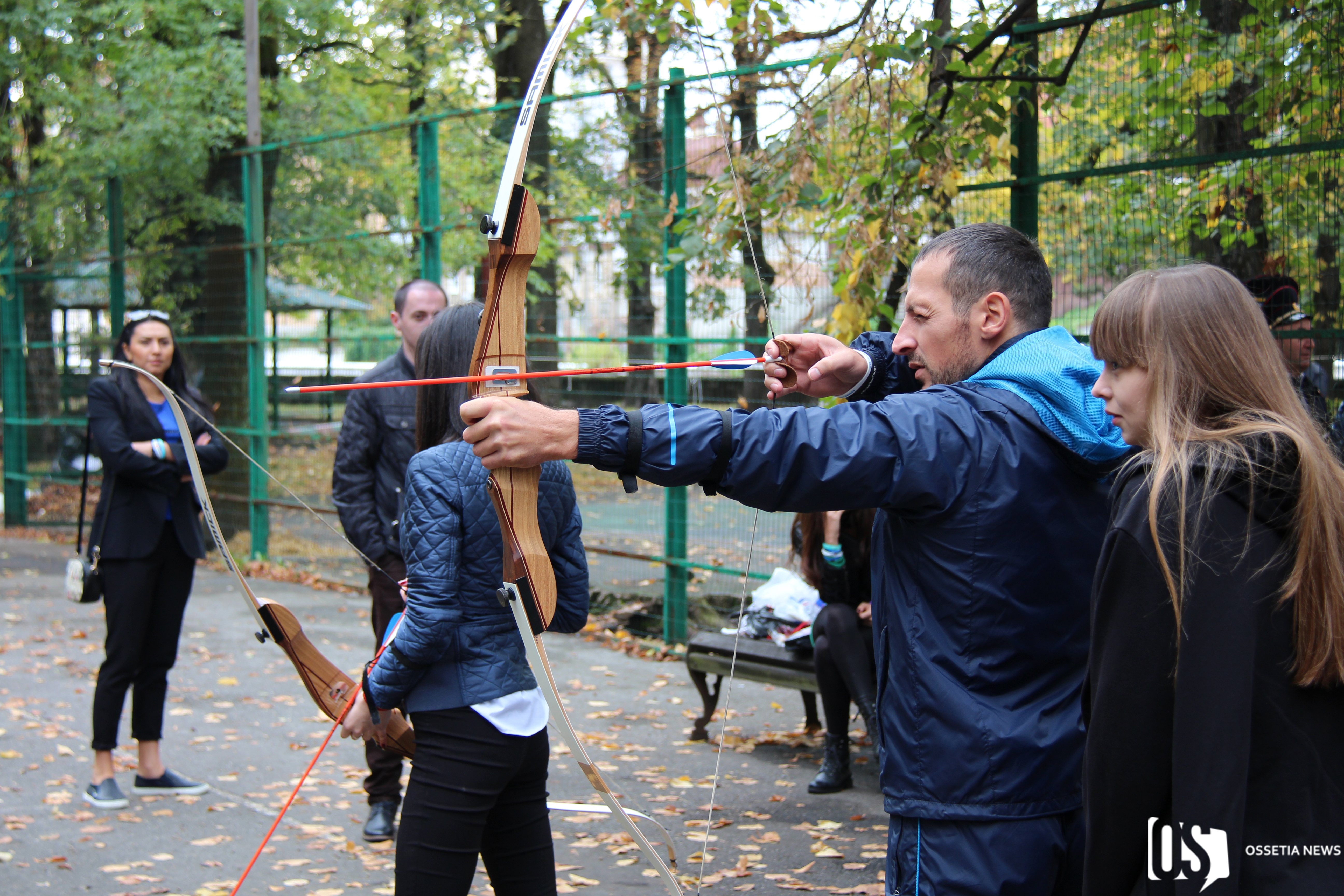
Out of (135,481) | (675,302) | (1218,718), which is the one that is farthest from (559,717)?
(675,302)

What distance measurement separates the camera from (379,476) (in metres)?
4.36

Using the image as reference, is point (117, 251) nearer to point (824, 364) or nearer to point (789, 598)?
point (789, 598)

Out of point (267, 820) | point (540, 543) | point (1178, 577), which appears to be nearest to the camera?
point (1178, 577)

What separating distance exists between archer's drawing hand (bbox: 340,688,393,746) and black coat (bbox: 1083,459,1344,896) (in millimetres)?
1755

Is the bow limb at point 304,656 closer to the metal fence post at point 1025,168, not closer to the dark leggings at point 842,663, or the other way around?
the dark leggings at point 842,663

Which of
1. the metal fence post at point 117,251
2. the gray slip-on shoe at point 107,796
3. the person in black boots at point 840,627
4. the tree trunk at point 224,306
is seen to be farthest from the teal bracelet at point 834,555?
the metal fence post at point 117,251

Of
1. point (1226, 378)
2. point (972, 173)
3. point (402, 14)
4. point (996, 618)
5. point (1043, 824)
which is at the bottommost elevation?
point (1043, 824)

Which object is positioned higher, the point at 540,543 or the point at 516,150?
the point at 516,150

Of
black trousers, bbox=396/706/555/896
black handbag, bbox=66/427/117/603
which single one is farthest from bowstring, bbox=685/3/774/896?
black handbag, bbox=66/427/117/603

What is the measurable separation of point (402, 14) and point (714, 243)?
30.8ft

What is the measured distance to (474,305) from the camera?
289cm

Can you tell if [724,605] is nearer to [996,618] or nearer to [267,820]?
[267,820]

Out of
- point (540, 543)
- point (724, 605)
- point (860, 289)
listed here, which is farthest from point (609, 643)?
point (540, 543)

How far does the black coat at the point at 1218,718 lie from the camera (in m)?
1.44
